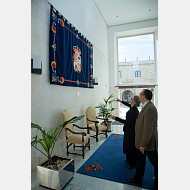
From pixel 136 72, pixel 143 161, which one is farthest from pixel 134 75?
pixel 143 161

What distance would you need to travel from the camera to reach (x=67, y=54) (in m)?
3.69

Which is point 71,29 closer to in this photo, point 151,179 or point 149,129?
point 149,129

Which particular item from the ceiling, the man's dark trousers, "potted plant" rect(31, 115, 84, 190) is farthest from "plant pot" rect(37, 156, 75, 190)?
the ceiling

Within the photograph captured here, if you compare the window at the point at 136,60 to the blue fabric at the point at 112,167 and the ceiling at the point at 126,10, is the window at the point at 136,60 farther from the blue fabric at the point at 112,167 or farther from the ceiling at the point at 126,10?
the blue fabric at the point at 112,167

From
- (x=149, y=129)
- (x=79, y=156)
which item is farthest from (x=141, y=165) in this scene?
(x=79, y=156)

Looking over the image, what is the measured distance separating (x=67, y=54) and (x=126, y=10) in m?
5.41

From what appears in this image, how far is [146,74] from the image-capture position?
8570mm

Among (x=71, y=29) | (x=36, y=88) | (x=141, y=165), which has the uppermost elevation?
(x=71, y=29)

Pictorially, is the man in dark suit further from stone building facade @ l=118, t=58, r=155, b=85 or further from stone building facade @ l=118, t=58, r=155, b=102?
stone building facade @ l=118, t=58, r=155, b=85

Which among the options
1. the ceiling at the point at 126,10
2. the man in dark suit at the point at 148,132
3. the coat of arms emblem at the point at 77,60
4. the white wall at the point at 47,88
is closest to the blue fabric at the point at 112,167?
the man in dark suit at the point at 148,132

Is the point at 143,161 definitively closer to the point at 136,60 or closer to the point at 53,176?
the point at 53,176

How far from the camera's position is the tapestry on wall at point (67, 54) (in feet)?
10.2

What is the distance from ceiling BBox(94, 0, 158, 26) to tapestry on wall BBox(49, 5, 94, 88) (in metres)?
3.17
